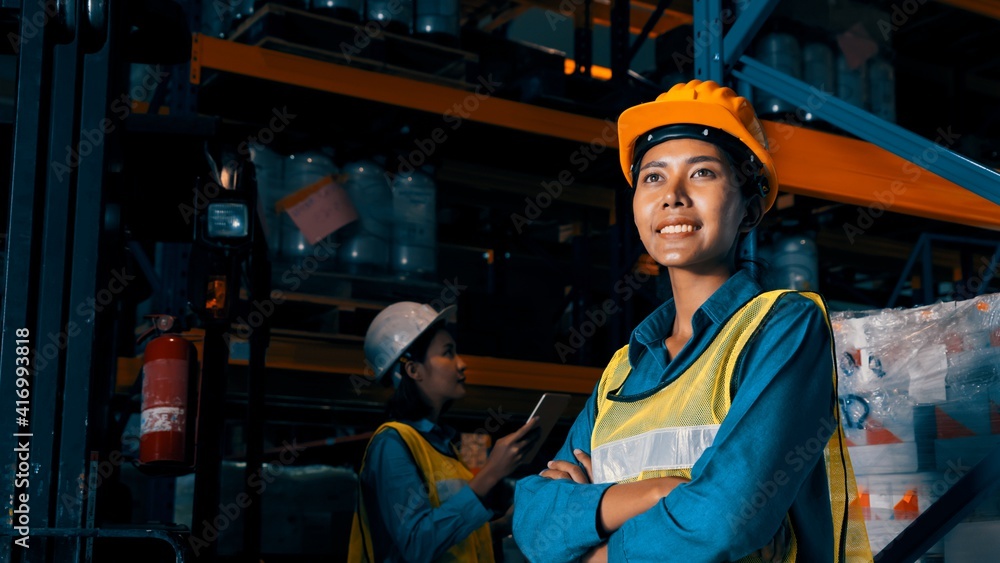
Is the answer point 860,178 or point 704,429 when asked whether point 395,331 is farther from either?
point 704,429

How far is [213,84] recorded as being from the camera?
21.6 ft

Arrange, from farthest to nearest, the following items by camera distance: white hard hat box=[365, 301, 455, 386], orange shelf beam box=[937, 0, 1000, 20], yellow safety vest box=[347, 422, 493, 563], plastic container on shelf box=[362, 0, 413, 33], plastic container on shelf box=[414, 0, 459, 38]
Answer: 1. orange shelf beam box=[937, 0, 1000, 20]
2. plastic container on shelf box=[414, 0, 459, 38]
3. plastic container on shelf box=[362, 0, 413, 33]
4. white hard hat box=[365, 301, 455, 386]
5. yellow safety vest box=[347, 422, 493, 563]

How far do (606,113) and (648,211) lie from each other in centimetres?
567

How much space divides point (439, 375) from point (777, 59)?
3629mm

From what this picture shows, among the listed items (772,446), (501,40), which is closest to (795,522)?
(772,446)

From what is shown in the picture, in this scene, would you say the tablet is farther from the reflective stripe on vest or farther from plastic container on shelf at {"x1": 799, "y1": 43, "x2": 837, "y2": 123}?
plastic container on shelf at {"x1": 799, "y1": 43, "x2": 837, "y2": 123}

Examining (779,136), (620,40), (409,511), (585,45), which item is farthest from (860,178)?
(585,45)

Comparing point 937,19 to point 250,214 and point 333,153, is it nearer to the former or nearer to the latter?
point 333,153

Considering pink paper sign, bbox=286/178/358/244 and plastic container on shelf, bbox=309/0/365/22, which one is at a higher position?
plastic container on shelf, bbox=309/0/365/22

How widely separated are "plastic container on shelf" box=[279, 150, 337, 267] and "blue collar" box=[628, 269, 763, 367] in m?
4.57

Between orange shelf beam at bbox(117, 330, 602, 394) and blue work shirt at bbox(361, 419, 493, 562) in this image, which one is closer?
blue work shirt at bbox(361, 419, 493, 562)

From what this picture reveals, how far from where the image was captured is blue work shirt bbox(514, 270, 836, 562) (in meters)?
1.74

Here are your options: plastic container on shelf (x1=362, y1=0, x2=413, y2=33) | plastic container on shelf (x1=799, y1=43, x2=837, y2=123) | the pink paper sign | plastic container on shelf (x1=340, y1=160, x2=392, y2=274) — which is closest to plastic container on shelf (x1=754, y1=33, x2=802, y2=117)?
plastic container on shelf (x1=799, y1=43, x2=837, y2=123)

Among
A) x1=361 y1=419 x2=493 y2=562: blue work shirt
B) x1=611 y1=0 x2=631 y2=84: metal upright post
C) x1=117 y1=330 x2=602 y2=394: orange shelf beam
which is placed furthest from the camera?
x1=611 y1=0 x2=631 y2=84: metal upright post
